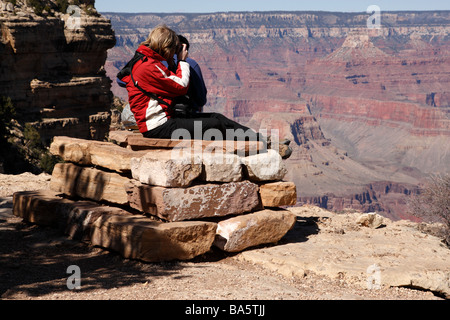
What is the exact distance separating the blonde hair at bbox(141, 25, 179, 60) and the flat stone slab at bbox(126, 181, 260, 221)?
1.78 m

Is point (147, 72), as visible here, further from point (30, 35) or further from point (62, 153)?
point (30, 35)

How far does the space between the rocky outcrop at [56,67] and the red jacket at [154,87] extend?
2755 cm

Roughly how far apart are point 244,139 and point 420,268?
9.46ft

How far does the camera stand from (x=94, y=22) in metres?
37.2

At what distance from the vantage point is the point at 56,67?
35.6 m

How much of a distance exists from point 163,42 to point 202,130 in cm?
132

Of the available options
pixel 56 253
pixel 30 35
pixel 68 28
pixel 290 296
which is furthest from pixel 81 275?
pixel 68 28

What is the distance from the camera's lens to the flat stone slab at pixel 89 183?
728cm
